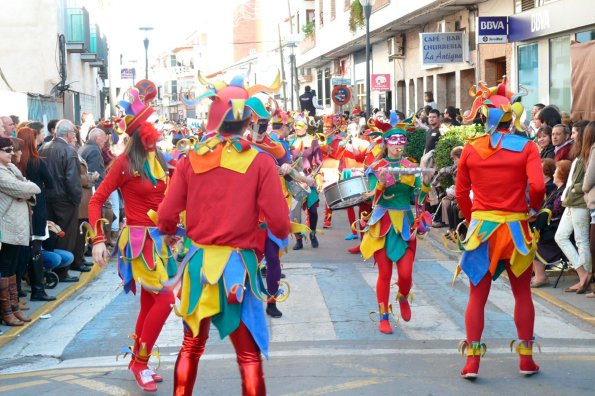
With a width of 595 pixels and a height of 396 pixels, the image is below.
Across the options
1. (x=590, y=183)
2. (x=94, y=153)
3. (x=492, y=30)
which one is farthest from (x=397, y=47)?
(x=590, y=183)

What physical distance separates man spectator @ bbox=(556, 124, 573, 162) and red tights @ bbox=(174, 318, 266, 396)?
733 centimetres

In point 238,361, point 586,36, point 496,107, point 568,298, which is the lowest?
point 568,298

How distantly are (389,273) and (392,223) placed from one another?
0.46m

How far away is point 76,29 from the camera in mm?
32188

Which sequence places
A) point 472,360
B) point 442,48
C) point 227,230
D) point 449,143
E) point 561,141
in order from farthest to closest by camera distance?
1. point 442,48
2. point 449,143
3. point 561,141
4. point 472,360
5. point 227,230

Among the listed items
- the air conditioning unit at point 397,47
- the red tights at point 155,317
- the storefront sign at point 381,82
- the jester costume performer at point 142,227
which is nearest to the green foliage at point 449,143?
the jester costume performer at point 142,227

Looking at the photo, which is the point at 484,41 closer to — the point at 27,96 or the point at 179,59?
the point at 27,96

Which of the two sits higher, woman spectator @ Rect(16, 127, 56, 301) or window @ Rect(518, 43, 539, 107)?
window @ Rect(518, 43, 539, 107)

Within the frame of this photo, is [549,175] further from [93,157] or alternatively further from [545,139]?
[93,157]

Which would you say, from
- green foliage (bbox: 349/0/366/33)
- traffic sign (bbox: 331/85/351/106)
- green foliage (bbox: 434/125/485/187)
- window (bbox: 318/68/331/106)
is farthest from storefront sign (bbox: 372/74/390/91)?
window (bbox: 318/68/331/106)

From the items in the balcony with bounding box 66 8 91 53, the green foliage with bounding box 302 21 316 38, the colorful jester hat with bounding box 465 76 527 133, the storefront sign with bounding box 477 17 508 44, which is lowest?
the colorful jester hat with bounding box 465 76 527 133

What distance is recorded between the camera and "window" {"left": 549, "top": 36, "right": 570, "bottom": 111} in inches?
731

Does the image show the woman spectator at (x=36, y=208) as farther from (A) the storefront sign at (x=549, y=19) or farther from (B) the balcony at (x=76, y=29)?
(B) the balcony at (x=76, y=29)

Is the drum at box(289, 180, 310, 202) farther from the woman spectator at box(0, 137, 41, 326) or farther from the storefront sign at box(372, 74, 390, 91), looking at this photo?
the storefront sign at box(372, 74, 390, 91)
